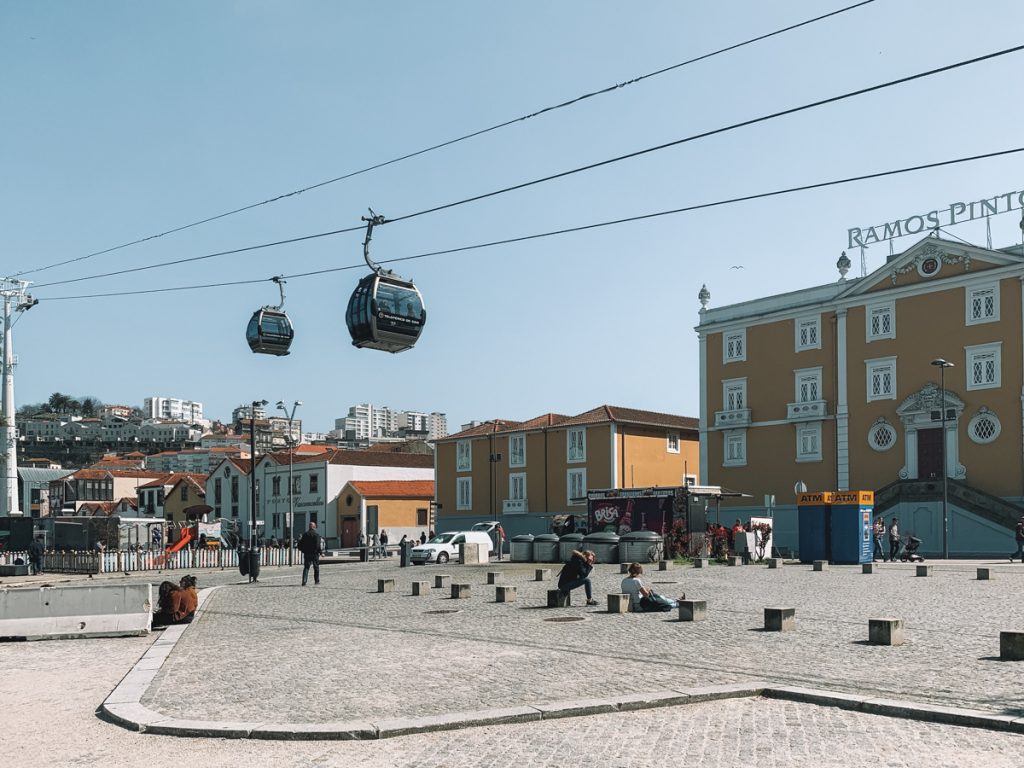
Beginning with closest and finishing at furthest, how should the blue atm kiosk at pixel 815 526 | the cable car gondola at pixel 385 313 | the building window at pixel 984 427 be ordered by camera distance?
1. the cable car gondola at pixel 385 313
2. the blue atm kiosk at pixel 815 526
3. the building window at pixel 984 427

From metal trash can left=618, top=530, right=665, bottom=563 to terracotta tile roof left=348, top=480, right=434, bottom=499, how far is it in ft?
147

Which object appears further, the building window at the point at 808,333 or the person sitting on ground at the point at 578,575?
the building window at the point at 808,333

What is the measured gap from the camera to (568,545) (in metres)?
38.9

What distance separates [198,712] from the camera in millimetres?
9992

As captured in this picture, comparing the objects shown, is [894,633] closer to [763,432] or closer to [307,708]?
[307,708]

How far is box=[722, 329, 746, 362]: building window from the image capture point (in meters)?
58.9

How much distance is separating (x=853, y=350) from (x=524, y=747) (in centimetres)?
4823

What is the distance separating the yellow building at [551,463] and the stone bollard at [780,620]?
48.3 metres

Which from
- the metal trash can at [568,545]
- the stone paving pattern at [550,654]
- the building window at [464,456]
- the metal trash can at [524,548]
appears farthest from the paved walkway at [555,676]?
the building window at [464,456]

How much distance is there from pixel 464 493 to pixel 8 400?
3486 centimetres

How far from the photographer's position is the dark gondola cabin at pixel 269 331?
86.4ft

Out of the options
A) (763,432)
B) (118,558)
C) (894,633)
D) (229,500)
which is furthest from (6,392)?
(229,500)

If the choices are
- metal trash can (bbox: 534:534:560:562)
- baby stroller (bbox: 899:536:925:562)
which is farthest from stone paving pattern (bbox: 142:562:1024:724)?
baby stroller (bbox: 899:536:925:562)

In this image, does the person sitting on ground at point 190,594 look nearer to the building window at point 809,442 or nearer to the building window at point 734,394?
the building window at point 809,442
